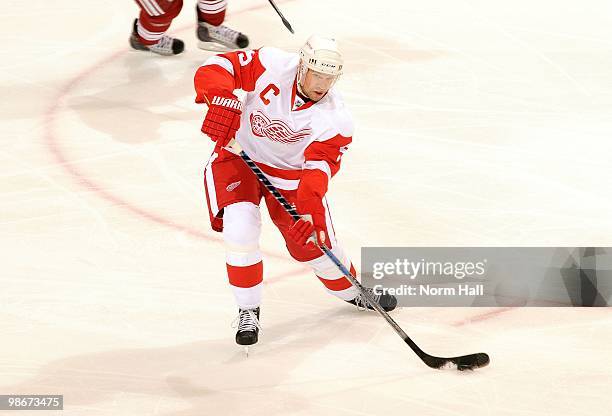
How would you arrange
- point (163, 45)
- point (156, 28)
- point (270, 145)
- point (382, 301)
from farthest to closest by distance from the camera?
point (163, 45) < point (156, 28) < point (382, 301) < point (270, 145)

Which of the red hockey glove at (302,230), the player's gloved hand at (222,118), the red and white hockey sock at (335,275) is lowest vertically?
the red and white hockey sock at (335,275)

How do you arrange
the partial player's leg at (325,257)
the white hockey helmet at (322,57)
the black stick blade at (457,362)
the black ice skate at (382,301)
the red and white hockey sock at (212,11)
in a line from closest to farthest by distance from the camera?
the white hockey helmet at (322,57), the black stick blade at (457,362), the partial player's leg at (325,257), the black ice skate at (382,301), the red and white hockey sock at (212,11)

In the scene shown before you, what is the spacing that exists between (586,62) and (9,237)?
11.7 ft

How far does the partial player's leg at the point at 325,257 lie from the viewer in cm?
395

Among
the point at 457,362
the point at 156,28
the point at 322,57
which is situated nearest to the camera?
the point at 322,57

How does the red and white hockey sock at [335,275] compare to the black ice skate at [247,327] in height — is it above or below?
above

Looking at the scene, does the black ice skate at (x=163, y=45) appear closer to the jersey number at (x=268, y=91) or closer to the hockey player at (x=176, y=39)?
the hockey player at (x=176, y=39)

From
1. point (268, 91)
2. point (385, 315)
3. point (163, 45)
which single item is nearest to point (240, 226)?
point (268, 91)

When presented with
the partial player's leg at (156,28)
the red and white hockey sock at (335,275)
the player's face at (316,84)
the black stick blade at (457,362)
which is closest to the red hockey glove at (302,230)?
the red and white hockey sock at (335,275)

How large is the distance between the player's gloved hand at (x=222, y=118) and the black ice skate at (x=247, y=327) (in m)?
0.59

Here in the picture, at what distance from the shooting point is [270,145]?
3941mm

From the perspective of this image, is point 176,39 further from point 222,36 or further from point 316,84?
point 316,84

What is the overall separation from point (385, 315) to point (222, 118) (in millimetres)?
848

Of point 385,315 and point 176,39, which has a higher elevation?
point 385,315
